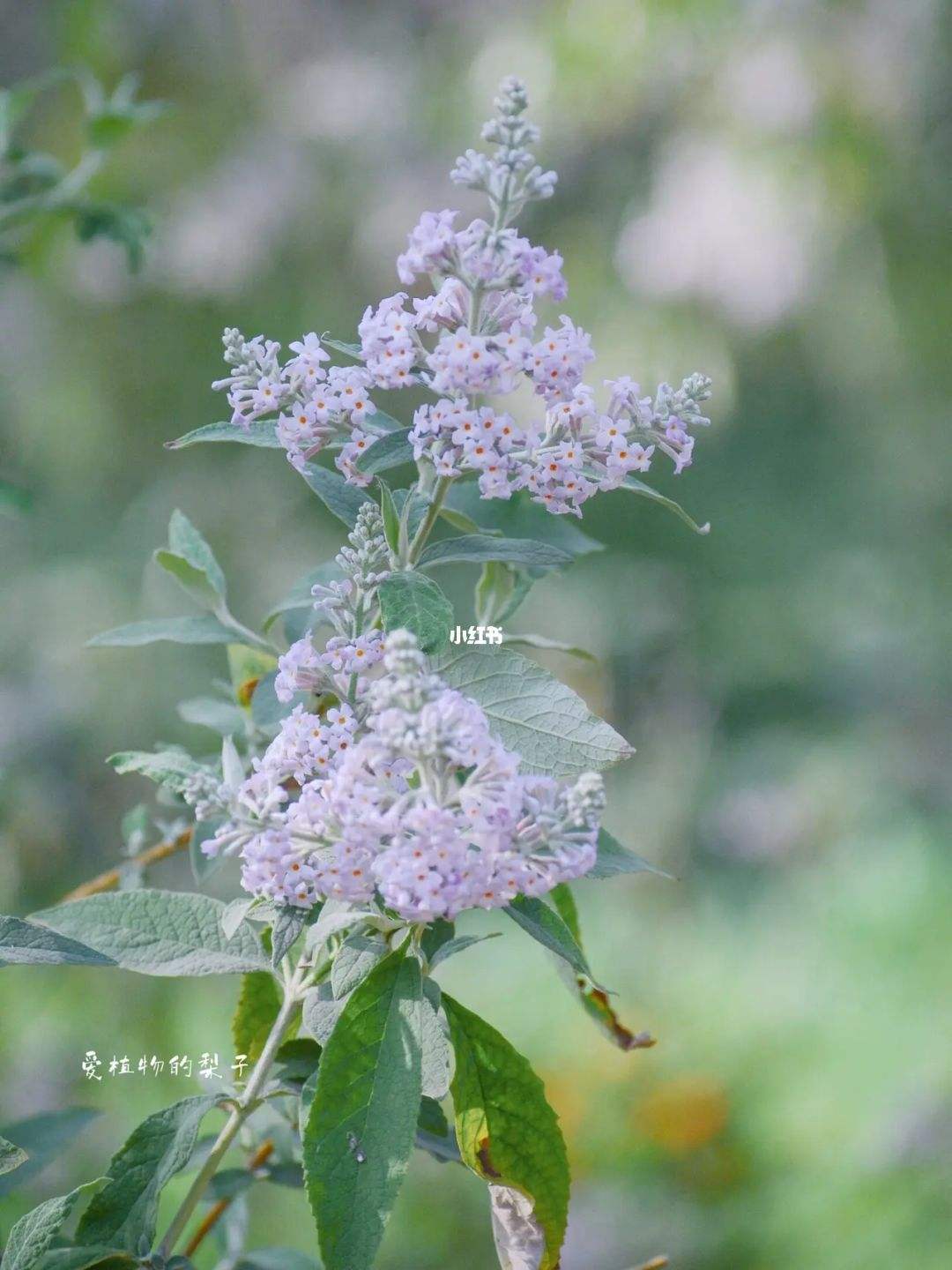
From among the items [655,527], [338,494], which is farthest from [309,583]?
[655,527]

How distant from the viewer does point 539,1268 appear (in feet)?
1.41

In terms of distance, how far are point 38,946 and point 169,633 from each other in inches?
6.3

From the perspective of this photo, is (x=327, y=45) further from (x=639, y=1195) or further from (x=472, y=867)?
(x=472, y=867)

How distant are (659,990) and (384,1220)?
7.37 ft

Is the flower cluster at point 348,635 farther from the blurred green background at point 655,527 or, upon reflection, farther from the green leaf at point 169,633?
the blurred green background at point 655,527

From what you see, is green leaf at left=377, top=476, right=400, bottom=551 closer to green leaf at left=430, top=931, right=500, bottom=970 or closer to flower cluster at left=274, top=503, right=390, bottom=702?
flower cluster at left=274, top=503, right=390, bottom=702

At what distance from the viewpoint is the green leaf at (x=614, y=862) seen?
44 cm

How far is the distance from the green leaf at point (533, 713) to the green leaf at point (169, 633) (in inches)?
4.8

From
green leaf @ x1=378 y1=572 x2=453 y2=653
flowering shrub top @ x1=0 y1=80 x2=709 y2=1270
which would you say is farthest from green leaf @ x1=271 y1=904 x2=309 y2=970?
green leaf @ x1=378 y1=572 x2=453 y2=653

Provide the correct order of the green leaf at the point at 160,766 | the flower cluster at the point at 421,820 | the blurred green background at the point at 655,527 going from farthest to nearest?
the blurred green background at the point at 655,527 < the green leaf at the point at 160,766 < the flower cluster at the point at 421,820

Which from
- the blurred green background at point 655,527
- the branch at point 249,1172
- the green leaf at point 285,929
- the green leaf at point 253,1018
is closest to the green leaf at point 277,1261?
the branch at point 249,1172

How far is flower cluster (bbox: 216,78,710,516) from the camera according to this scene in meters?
0.41

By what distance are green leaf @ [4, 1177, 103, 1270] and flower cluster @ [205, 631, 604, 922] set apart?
144 mm

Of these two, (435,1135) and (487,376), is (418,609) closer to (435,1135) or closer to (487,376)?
(487,376)
